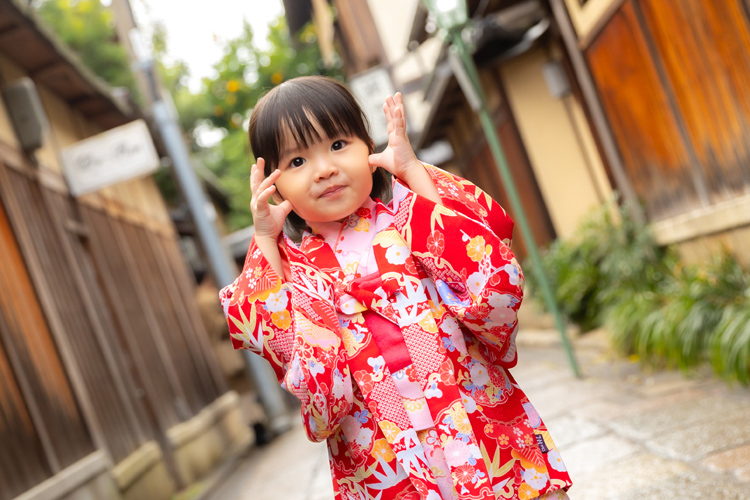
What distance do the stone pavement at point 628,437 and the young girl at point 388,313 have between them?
5.63 feet

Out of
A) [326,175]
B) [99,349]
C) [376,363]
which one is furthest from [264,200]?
[99,349]

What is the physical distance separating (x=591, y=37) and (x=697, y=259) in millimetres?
2459

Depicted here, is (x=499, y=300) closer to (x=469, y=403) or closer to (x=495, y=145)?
(x=469, y=403)

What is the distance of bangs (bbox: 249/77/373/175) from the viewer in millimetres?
1925

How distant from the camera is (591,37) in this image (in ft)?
24.5

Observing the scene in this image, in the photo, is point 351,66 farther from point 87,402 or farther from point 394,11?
point 87,402

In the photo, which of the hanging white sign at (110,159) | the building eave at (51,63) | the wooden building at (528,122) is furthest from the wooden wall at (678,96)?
the building eave at (51,63)

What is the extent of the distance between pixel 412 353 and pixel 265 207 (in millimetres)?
531

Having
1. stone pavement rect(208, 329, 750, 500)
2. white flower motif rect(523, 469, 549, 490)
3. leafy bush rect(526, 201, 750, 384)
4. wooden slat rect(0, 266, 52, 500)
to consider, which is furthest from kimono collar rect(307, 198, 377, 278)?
wooden slat rect(0, 266, 52, 500)

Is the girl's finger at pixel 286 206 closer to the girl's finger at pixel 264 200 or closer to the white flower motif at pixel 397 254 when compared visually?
the girl's finger at pixel 264 200

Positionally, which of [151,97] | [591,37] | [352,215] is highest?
[151,97]

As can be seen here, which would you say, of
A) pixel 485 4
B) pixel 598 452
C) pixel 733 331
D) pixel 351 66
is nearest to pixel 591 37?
pixel 485 4

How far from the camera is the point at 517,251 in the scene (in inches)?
555

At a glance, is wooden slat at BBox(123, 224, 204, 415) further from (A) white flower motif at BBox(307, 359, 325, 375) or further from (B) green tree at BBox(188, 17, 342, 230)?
(A) white flower motif at BBox(307, 359, 325, 375)
